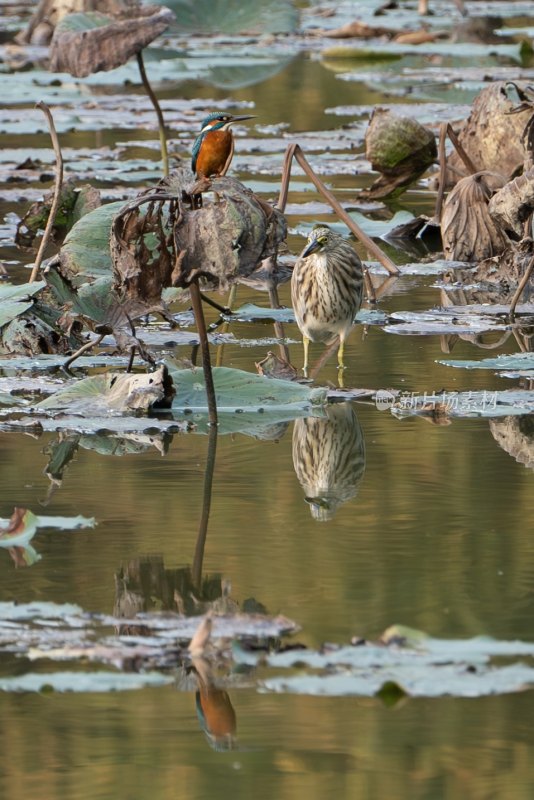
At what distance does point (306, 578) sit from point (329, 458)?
1.22m

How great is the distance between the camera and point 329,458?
5.51 metres

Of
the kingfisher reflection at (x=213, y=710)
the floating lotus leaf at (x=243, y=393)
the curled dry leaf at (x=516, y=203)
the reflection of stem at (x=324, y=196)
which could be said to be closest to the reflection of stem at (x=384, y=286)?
the reflection of stem at (x=324, y=196)

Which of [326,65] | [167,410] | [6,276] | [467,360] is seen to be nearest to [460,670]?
[167,410]

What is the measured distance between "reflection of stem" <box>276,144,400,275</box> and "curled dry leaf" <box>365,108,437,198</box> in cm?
157

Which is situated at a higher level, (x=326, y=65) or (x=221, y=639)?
(x=221, y=639)

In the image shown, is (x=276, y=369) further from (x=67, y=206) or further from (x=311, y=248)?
(x=67, y=206)

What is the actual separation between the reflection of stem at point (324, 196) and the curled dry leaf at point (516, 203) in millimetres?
661

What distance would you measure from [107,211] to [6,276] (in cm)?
192

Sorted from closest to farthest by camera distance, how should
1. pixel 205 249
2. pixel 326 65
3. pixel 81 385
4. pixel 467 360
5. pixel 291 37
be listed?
pixel 205 249, pixel 81 385, pixel 467 360, pixel 326 65, pixel 291 37

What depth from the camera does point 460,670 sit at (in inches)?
144

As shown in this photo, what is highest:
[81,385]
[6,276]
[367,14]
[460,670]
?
[460,670]

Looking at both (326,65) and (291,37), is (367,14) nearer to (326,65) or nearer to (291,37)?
(291,37)

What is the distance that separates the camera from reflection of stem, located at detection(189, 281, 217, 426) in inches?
220

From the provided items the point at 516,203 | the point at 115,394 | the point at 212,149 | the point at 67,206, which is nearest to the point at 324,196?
the point at 516,203
